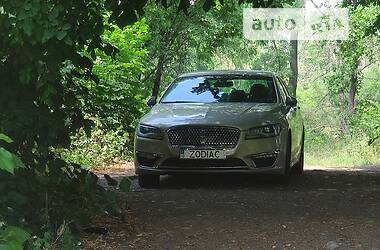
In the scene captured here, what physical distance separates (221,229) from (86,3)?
2.22 metres

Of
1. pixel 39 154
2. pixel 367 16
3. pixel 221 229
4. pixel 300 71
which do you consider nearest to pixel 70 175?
pixel 39 154

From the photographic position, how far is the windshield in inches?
336

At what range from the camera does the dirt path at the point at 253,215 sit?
4.89 meters

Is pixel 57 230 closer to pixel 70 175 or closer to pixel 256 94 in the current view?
pixel 70 175

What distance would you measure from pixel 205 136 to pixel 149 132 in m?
0.72

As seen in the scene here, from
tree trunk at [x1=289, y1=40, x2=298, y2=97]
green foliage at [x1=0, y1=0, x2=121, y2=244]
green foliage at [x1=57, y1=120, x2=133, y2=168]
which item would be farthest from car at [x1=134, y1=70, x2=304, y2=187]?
tree trunk at [x1=289, y1=40, x2=298, y2=97]

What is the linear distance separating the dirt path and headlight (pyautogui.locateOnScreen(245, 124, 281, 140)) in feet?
2.20

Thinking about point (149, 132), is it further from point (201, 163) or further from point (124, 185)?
point (124, 185)

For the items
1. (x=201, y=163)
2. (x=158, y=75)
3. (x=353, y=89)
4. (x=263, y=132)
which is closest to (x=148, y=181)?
(x=201, y=163)

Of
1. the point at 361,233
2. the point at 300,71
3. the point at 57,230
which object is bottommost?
the point at 300,71

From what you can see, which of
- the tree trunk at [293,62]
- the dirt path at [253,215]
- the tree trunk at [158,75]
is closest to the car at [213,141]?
the dirt path at [253,215]

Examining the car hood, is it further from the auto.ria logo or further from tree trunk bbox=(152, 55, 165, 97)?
the auto.ria logo

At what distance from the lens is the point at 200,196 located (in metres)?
7.00

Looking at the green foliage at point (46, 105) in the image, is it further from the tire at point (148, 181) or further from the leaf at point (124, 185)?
the tire at point (148, 181)
